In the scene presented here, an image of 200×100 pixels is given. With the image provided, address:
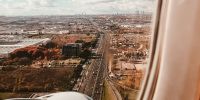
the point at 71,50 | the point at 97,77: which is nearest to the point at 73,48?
the point at 71,50

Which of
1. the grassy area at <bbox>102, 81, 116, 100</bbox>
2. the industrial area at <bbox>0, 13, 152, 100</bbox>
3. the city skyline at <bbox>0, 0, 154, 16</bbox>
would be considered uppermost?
the city skyline at <bbox>0, 0, 154, 16</bbox>

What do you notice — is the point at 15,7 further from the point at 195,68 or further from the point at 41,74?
the point at 195,68

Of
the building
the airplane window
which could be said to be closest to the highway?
the airplane window

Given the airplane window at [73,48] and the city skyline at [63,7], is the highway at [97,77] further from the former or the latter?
the city skyline at [63,7]

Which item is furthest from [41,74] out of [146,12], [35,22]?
[146,12]

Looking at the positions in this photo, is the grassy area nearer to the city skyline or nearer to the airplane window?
the airplane window

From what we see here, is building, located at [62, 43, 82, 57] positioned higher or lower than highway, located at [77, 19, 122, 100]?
higher

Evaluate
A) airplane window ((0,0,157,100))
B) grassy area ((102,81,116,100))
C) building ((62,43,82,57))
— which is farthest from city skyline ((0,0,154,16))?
grassy area ((102,81,116,100))
